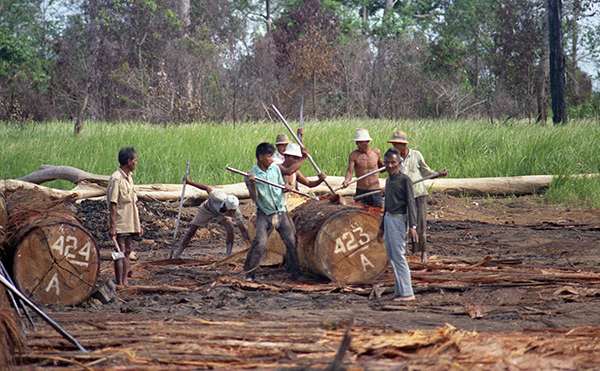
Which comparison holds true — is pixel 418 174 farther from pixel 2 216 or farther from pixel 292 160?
pixel 2 216

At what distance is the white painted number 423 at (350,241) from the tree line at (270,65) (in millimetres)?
15345

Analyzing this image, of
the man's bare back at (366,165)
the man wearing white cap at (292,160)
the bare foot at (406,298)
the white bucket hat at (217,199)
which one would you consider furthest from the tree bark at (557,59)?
the bare foot at (406,298)

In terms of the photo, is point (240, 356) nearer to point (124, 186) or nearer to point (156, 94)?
point (124, 186)

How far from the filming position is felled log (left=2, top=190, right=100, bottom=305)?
584 cm

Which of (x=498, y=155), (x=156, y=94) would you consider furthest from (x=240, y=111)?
(x=498, y=155)

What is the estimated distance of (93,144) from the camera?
14.7 metres

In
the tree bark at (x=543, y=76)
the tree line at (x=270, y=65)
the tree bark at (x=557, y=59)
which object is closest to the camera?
the tree bark at (x=557, y=59)

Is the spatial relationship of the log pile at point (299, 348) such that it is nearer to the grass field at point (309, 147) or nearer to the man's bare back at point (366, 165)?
the man's bare back at point (366, 165)

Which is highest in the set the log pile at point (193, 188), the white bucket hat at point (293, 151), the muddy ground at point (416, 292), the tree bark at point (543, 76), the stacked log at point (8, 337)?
the tree bark at point (543, 76)

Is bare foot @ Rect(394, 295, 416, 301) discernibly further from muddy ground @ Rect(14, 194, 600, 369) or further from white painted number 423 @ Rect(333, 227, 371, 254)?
white painted number 423 @ Rect(333, 227, 371, 254)

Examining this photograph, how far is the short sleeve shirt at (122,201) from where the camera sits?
6.77 m

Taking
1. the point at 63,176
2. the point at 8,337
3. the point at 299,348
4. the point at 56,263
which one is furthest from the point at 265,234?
the point at 63,176

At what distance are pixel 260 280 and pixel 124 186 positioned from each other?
1946mm

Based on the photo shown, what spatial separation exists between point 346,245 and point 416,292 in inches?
38.1
